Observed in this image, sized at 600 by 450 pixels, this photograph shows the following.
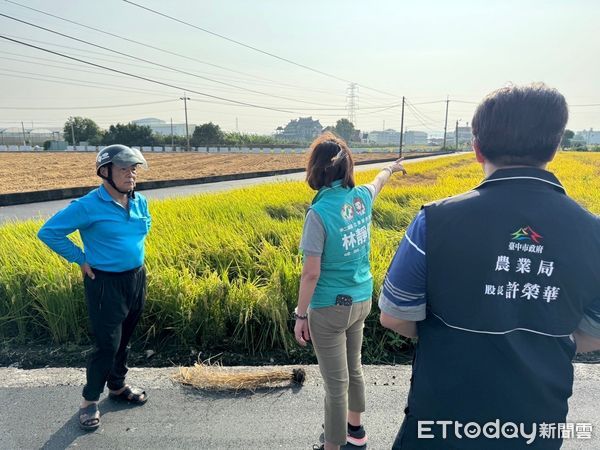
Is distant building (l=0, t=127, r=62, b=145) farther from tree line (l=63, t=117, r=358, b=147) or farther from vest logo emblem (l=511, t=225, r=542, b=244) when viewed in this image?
vest logo emblem (l=511, t=225, r=542, b=244)

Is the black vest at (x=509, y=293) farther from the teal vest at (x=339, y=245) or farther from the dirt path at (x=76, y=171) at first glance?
the dirt path at (x=76, y=171)

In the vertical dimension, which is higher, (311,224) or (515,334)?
(311,224)

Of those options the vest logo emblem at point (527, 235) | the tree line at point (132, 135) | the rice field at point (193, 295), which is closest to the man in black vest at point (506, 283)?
the vest logo emblem at point (527, 235)

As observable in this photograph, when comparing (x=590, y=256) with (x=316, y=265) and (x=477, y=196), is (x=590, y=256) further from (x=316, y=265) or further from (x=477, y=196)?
(x=316, y=265)

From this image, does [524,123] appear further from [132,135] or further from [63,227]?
[132,135]

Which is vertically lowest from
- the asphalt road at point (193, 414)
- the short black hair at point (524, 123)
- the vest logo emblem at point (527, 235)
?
the asphalt road at point (193, 414)

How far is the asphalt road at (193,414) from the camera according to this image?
2.17m

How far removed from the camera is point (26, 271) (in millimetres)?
3678

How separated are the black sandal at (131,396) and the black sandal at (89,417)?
0.62ft

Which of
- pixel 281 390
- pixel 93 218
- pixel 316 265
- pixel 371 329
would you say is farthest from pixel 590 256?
pixel 371 329

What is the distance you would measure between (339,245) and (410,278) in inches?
27.3

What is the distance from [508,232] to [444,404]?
0.51 m

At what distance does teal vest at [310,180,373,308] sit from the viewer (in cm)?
180

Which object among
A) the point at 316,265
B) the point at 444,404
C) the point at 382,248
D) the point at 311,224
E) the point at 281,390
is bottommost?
the point at 281,390
